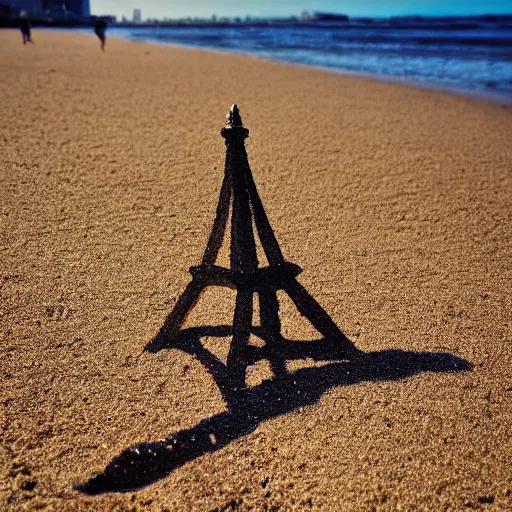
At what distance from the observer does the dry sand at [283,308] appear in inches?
83.4

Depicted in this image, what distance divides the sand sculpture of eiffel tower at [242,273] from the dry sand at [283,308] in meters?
0.18

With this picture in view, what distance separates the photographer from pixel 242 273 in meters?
2.54

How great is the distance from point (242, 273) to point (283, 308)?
2.82 ft

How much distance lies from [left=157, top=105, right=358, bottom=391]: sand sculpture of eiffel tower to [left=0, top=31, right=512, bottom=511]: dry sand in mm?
181

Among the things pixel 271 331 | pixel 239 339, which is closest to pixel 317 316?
pixel 271 331

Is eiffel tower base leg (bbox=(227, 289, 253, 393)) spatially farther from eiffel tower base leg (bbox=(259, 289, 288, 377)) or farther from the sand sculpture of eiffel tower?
eiffel tower base leg (bbox=(259, 289, 288, 377))

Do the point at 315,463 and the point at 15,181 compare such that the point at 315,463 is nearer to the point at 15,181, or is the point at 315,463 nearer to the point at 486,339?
the point at 486,339

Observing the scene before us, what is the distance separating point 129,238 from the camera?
4.11 m

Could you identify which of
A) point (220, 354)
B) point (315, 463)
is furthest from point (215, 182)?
point (315, 463)

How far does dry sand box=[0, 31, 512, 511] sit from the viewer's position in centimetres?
212

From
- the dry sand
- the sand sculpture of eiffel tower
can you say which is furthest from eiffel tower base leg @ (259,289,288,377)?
the dry sand

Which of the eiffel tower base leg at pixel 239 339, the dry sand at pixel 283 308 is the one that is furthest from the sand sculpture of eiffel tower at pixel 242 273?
the dry sand at pixel 283 308

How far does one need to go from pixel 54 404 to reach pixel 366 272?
2.48 metres

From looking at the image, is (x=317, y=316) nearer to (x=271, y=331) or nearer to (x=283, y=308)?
(x=271, y=331)
